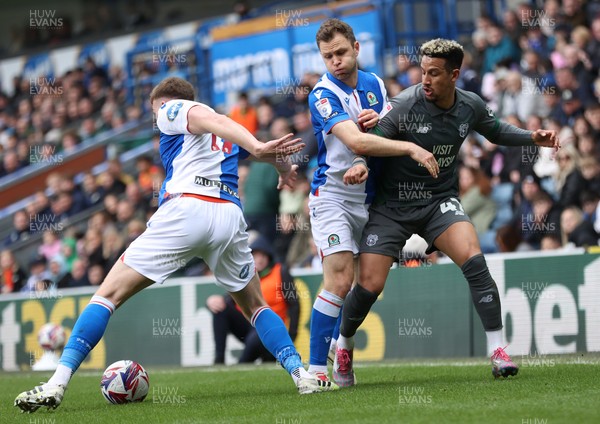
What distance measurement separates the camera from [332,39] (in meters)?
7.48

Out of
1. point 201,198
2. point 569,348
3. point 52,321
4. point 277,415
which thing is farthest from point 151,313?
point 277,415

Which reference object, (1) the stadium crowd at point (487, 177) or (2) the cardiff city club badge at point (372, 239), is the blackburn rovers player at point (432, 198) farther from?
(1) the stadium crowd at point (487, 177)

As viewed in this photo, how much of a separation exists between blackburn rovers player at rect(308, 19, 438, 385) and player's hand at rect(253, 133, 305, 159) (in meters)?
0.59

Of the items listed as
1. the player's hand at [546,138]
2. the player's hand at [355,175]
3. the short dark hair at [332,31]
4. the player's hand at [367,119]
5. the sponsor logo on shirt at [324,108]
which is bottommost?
the player's hand at [355,175]

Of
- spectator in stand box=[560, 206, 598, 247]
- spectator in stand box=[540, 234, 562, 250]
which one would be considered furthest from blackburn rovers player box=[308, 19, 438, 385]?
spectator in stand box=[560, 206, 598, 247]

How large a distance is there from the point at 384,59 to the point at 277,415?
12.8m

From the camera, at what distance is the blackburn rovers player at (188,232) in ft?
23.6

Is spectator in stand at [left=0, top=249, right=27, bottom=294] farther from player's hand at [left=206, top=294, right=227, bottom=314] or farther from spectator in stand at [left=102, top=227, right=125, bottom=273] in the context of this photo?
player's hand at [left=206, top=294, right=227, bottom=314]

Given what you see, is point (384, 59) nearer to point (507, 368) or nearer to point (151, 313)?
point (151, 313)

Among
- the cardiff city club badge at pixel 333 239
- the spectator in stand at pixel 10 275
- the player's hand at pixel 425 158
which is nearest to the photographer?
the player's hand at pixel 425 158

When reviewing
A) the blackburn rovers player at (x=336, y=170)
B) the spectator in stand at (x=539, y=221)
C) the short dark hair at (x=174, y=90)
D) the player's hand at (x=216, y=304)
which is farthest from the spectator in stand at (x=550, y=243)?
the short dark hair at (x=174, y=90)

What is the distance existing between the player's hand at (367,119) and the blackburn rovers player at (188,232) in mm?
648

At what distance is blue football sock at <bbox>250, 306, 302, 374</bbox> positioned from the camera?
752cm

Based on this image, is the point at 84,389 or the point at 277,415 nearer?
the point at 277,415
